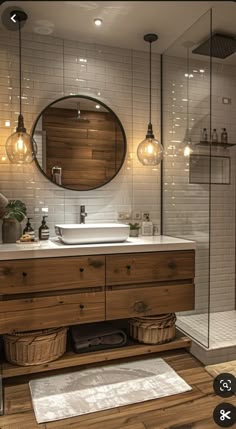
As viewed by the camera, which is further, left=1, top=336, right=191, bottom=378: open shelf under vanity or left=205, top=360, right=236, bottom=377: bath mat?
left=205, top=360, right=236, bottom=377: bath mat

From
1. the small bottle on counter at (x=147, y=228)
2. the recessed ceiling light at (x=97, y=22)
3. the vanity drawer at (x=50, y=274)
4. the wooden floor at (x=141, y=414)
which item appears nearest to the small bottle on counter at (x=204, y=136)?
the small bottle on counter at (x=147, y=228)

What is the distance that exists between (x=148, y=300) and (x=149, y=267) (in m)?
0.24

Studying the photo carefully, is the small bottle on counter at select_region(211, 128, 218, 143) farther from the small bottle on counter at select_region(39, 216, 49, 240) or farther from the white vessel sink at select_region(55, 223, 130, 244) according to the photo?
the small bottle on counter at select_region(39, 216, 49, 240)

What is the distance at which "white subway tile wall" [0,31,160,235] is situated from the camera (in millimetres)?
2463

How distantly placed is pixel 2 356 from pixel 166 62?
2782mm

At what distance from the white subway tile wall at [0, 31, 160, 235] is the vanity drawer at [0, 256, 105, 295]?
2.03 feet

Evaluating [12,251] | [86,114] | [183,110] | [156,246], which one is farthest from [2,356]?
[183,110]

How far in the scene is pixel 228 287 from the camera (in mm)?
3182

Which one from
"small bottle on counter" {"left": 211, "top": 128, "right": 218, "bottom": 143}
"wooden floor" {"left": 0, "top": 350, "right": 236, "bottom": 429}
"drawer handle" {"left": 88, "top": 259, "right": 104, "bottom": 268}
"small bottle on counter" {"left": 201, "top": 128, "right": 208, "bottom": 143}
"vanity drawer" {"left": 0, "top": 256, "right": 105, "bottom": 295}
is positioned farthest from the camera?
"small bottle on counter" {"left": 211, "top": 128, "right": 218, "bottom": 143}

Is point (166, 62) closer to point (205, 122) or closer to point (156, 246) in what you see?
point (205, 122)

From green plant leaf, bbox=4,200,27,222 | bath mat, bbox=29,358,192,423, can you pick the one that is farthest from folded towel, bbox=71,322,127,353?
green plant leaf, bbox=4,200,27,222

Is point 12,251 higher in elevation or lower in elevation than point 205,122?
lower

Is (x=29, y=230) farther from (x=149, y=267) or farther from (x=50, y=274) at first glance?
(x=149, y=267)

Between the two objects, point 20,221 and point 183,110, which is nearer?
point 20,221
